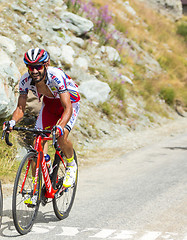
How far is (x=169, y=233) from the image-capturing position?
14.1ft

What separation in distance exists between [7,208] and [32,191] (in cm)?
124

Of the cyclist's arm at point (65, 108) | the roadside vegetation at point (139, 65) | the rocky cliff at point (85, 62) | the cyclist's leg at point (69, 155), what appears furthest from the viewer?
the roadside vegetation at point (139, 65)

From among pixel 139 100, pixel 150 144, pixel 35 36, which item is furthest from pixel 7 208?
pixel 139 100

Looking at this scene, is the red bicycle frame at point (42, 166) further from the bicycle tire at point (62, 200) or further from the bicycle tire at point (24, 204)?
the bicycle tire at point (62, 200)

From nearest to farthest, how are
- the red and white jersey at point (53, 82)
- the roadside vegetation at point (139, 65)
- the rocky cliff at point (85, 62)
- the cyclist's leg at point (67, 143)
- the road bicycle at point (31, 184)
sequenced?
the road bicycle at point (31, 184) < the red and white jersey at point (53, 82) < the cyclist's leg at point (67, 143) < the rocky cliff at point (85, 62) < the roadside vegetation at point (139, 65)

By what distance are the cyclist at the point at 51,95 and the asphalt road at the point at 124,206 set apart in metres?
0.61

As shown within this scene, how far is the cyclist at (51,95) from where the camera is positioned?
420cm

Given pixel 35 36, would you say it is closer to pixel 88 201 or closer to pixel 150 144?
pixel 150 144

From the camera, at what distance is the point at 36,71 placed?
13.9 ft

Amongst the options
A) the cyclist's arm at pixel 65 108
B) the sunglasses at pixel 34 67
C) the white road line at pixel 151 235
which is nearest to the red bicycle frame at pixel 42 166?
the cyclist's arm at pixel 65 108

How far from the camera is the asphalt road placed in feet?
14.2

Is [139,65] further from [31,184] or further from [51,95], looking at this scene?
[31,184]

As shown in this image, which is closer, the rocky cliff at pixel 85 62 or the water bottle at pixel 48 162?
the water bottle at pixel 48 162

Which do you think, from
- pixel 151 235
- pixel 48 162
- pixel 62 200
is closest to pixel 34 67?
pixel 48 162
